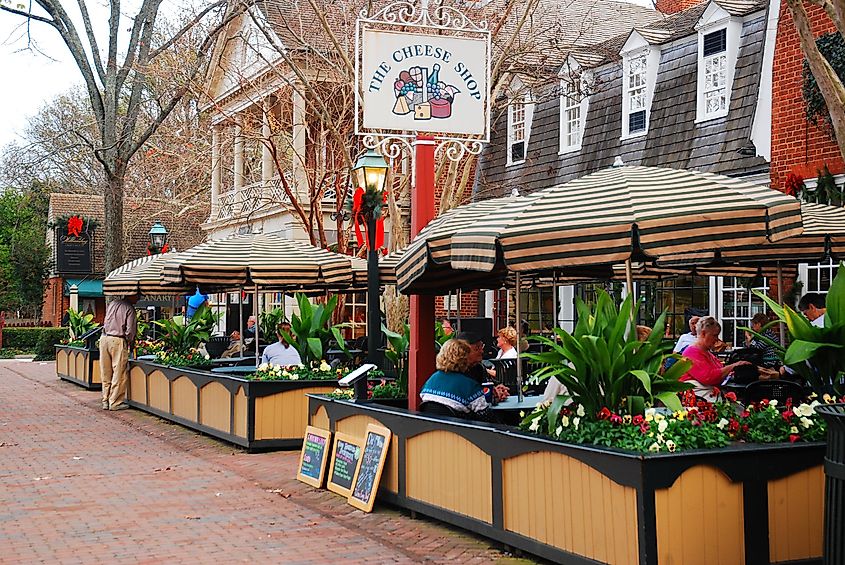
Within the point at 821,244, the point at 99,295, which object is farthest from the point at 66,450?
the point at 99,295

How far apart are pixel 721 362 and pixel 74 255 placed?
139ft

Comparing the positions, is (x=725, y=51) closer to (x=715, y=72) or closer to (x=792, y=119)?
(x=715, y=72)

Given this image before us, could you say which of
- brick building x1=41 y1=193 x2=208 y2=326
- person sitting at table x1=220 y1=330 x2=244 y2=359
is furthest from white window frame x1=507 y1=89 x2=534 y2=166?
brick building x1=41 y1=193 x2=208 y2=326

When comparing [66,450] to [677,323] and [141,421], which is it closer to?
[141,421]

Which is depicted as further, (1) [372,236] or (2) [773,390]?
(1) [372,236]

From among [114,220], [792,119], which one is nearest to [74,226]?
[114,220]

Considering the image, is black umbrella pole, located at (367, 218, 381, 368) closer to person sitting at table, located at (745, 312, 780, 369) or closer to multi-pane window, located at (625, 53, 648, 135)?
person sitting at table, located at (745, 312, 780, 369)

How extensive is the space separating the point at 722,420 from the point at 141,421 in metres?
12.1

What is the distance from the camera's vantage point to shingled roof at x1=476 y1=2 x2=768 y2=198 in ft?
57.8

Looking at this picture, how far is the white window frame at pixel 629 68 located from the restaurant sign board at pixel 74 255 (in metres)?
33.4

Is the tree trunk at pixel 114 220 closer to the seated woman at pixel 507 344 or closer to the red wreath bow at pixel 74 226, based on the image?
the seated woman at pixel 507 344

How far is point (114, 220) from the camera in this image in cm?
2541

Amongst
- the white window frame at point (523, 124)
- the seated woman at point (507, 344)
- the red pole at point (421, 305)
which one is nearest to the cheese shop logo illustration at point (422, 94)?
the red pole at point (421, 305)

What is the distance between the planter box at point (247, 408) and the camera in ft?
43.9
